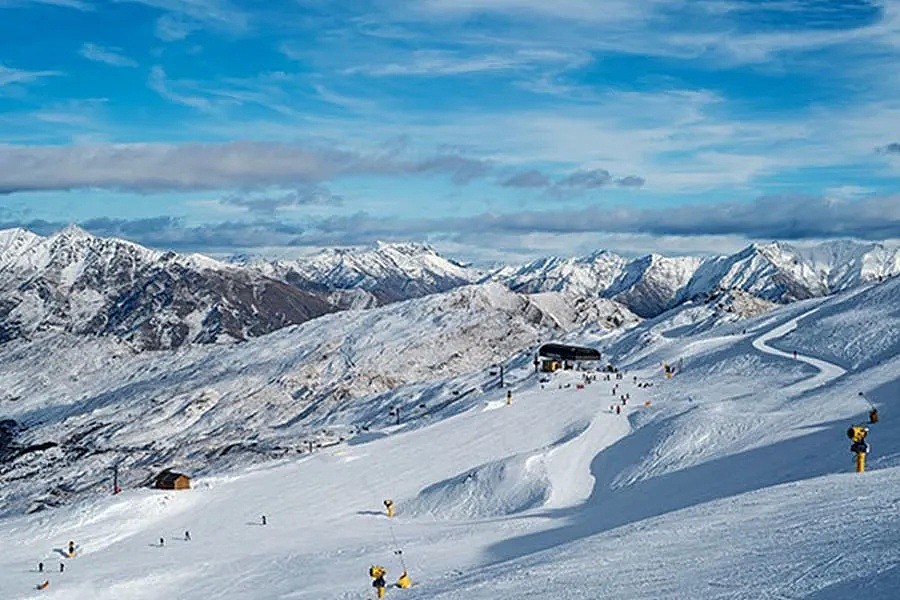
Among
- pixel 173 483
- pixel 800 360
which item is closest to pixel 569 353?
pixel 800 360

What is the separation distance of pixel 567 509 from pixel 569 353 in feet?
282

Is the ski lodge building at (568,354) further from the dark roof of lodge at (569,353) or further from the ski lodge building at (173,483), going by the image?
the ski lodge building at (173,483)

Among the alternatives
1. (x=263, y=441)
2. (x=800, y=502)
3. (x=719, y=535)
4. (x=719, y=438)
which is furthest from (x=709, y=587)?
(x=263, y=441)

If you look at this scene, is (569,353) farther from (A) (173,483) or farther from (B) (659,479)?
(B) (659,479)

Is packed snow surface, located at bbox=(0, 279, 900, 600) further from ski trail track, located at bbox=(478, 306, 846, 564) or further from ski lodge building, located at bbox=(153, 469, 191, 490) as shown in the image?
ski lodge building, located at bbox=(153, 469, 191, 490)

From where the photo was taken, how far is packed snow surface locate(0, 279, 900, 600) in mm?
22594

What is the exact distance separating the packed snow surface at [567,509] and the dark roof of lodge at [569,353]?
→ 39.5 m

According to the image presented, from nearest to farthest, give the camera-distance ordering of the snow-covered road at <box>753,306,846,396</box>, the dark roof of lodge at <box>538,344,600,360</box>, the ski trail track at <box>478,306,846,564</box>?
the ski trail track at <box>478,306,846,564</box>, the snow-covered road at <box>753,306,846,396</box>, the dark roof of lodge at <box>538,344,600,360</box>

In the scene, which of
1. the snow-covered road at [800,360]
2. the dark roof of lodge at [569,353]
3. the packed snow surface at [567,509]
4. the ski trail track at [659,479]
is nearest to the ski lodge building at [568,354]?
the dark roof of lodge at [569,353]

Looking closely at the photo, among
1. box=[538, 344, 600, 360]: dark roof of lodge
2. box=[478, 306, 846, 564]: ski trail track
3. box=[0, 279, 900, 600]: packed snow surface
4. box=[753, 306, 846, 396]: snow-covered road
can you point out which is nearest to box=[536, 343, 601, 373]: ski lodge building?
box=[538, 344, 600, 360]: dark roof of lodge

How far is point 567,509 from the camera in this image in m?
52.6

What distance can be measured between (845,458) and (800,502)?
17.2m

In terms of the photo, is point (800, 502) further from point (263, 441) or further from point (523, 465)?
point (263, 441)

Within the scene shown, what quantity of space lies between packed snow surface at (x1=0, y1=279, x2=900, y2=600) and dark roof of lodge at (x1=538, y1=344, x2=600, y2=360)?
129ft
